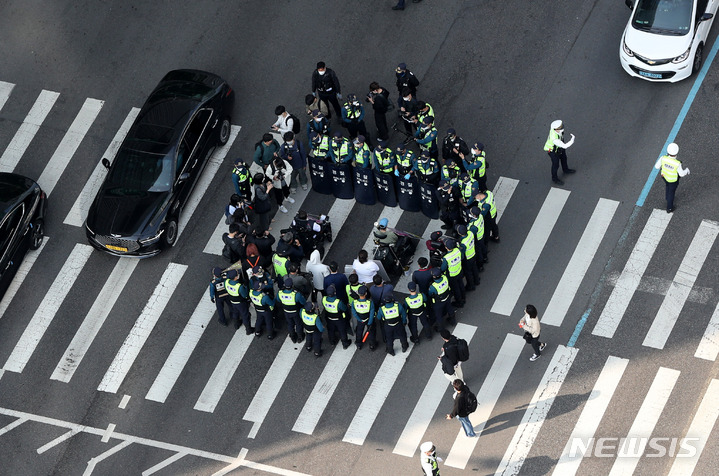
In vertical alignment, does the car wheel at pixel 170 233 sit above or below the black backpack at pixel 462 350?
below

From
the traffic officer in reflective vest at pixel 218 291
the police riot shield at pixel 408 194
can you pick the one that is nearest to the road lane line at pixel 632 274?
the police riot shield at pixel 408 194

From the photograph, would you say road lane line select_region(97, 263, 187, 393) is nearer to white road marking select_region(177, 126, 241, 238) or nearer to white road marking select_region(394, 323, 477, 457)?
white road marking select_region(177, 126, 241, 238)

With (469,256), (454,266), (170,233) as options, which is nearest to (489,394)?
(454,266)

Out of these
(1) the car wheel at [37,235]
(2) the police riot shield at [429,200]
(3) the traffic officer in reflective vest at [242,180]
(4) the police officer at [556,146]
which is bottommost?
(1) the car wheel at [37,235]

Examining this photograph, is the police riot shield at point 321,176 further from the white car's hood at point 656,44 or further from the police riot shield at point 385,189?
the white car's hood at point 656,44

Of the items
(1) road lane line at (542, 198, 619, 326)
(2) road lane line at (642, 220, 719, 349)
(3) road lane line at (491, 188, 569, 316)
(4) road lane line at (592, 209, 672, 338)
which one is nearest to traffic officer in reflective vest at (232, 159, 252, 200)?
Answer: (3) road lane line at (491, 188, 569, 316)

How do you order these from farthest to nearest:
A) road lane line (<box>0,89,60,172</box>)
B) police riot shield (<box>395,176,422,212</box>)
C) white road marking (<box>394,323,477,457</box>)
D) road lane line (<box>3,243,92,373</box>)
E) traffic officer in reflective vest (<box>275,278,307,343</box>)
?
1. road lane line (<box>0,89,60,172</box>)
2. police riot shield (<box>395,176,422,212</box>)
3. road lane line (<box>3,243,92,373</box>)
4. traffic officer in reflective vest (<box>275,278,307,343</box>)
5. white road marking (<box>394,323,477,457</box>)
